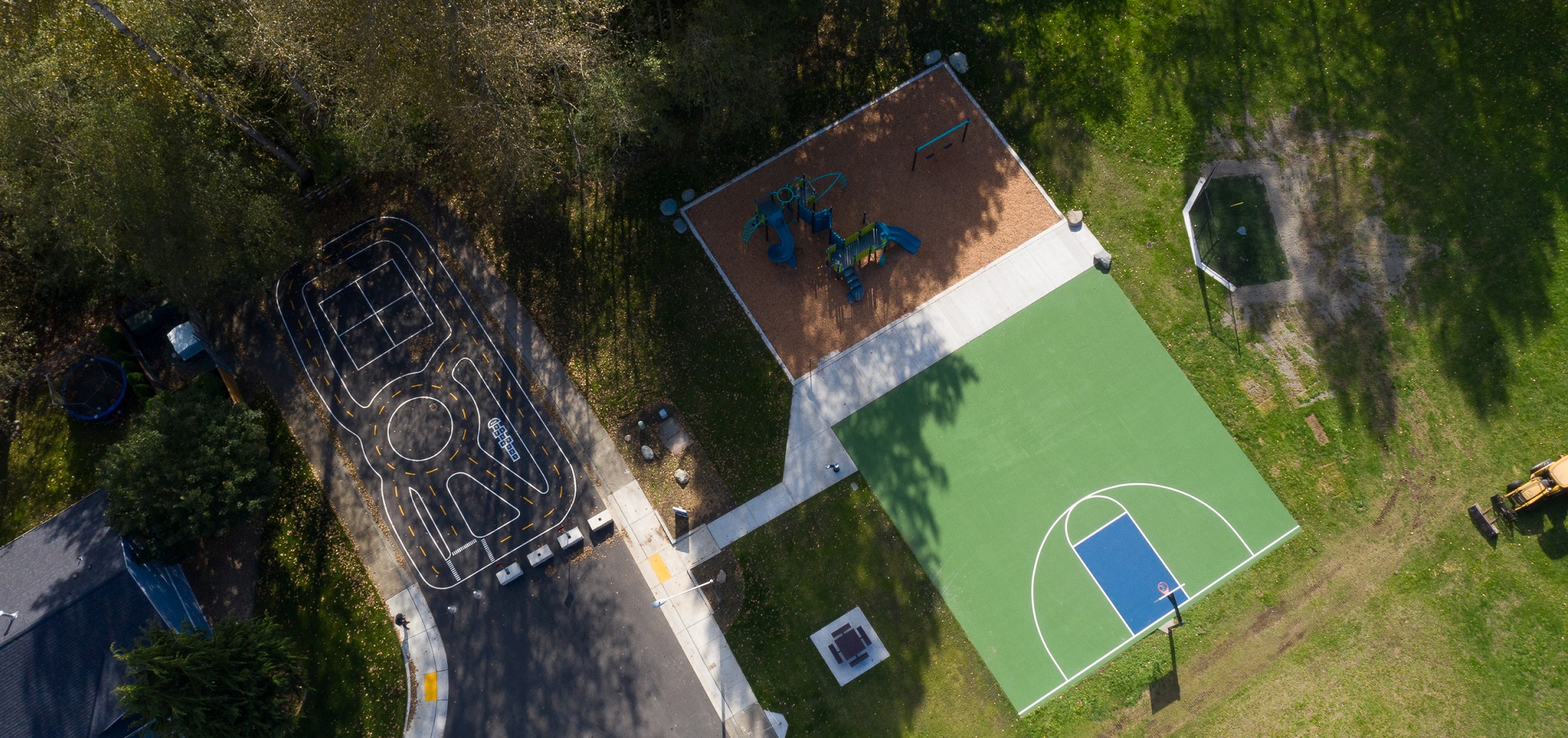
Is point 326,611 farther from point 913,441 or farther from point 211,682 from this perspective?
point 913,441

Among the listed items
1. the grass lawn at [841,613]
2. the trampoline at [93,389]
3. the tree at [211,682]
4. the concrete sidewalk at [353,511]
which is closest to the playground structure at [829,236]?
the grass lawn at [841,613]

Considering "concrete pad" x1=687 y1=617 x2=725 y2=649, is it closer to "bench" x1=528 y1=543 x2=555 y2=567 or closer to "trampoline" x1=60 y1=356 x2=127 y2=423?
"bench" x1=528 y1=543 x2=555 y2=567

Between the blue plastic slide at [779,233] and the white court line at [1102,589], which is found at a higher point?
the blue plastic slide at [779,233]

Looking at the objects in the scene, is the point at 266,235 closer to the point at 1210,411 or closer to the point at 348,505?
the point at 348,505

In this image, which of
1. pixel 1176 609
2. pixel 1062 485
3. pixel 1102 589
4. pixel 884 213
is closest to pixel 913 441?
pixel 1062 485

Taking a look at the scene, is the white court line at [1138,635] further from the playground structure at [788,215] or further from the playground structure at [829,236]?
the playground structure at [788,215]

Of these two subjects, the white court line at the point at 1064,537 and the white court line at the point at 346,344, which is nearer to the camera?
the white court line at the point at 1064,537

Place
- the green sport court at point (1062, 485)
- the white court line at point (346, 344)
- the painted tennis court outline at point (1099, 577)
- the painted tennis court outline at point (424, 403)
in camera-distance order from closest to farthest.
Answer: the painted tennis court outline at point (1099, 577), the green sport court at point (1062, 485), the painted tennis court outline at point (424, 403), the white court line at point (346, 344)
